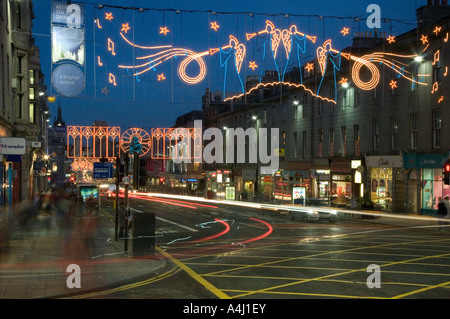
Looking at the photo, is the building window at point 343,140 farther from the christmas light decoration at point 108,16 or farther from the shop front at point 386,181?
the christmas light decoration at point 108,16

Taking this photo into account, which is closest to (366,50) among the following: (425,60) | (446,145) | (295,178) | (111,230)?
(425,60)

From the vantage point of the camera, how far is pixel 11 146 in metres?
21.9

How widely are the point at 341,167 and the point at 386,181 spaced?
5688 mm

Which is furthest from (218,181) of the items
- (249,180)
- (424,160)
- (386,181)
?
(424,160)

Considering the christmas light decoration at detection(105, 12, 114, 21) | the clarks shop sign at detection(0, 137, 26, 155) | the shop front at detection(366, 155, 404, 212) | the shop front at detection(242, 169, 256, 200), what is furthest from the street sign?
the shop front at detection(242, 169, 256, 200)

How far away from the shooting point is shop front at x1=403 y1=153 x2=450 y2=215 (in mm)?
33606

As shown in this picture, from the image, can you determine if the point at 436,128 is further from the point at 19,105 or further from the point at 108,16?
the point at 19,105

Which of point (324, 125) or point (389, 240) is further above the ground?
point (324, 125)

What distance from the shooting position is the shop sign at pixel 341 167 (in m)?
43.5

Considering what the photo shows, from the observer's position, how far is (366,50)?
4250cm

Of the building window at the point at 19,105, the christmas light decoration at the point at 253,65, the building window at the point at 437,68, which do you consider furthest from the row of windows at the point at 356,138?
the building window at the point at 19,105

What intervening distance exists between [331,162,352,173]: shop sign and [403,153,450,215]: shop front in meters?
7.30
